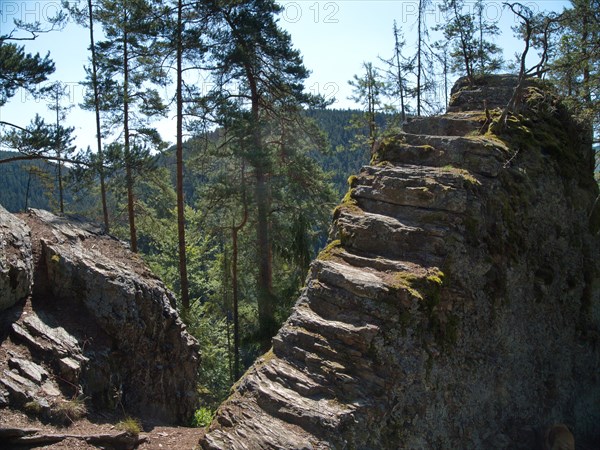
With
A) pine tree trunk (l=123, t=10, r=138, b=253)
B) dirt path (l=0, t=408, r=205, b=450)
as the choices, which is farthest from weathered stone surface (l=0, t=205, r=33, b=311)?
pine tree trunk (l=123, t=10, r=138, b=253)

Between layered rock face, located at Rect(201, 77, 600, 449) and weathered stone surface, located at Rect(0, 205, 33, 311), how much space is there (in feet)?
17.4

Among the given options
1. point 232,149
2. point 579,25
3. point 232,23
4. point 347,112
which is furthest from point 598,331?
point 347,112

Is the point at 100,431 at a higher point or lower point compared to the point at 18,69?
lower

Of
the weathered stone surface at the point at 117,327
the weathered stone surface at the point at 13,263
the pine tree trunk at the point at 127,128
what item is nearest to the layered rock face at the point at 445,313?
the weathered stone surface at the point at 117,327

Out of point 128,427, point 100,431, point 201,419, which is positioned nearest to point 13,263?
point 100,431

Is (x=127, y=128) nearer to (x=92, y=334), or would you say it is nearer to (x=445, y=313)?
(x=92, y=334)

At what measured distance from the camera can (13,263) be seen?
30.5ft

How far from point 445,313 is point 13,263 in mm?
8124

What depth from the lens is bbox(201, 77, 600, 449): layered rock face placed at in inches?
248

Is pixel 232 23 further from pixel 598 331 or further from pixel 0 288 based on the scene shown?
pixel 598 331

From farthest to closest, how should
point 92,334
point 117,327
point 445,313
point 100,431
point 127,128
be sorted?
point 127,128 < point 117,327 < point 92,334 < point 100,431 < point 445,313

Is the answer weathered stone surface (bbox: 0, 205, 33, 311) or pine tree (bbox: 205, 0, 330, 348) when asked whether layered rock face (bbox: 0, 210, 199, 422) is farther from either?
pine tree (bbox: 205, 0, 330, 348)

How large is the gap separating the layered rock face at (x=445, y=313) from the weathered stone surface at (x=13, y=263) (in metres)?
5.31

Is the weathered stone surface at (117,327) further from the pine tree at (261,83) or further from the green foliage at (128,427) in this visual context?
the pine tree at (261,83)
